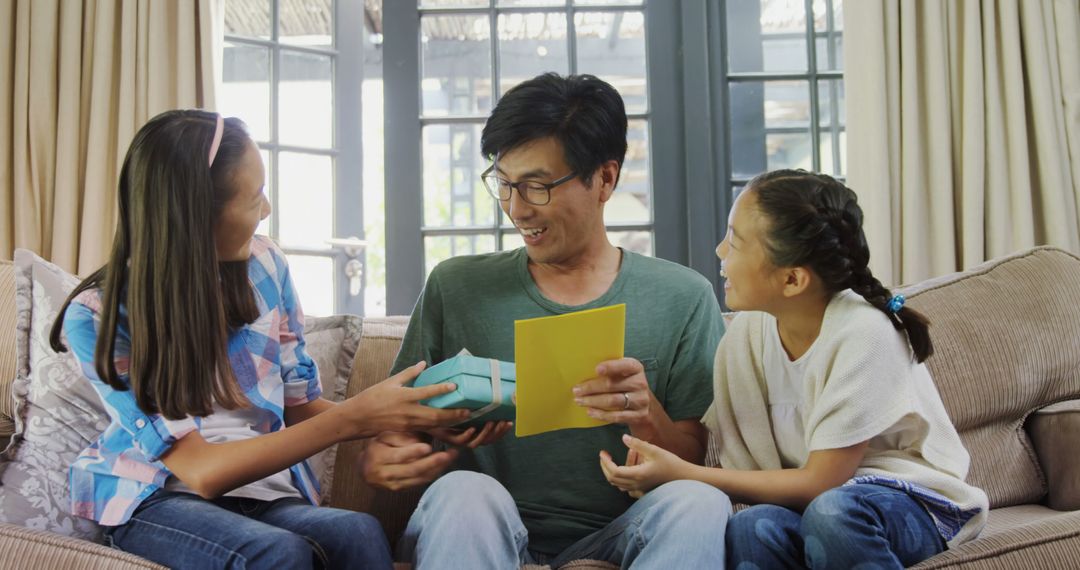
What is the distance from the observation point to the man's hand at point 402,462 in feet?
5.06

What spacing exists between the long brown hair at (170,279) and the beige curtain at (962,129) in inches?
75.9

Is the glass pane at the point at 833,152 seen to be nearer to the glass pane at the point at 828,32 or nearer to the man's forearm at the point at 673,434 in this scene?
the glass pane at the point at 828,32

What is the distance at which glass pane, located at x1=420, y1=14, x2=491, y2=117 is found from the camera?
3.13 metres

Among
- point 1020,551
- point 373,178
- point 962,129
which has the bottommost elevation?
point 1020,551

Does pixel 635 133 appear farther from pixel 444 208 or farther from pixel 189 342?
pixel 189 342

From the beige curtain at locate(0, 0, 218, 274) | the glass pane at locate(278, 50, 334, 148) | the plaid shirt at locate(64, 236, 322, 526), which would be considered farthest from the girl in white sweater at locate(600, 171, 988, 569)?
the glass pane at locate(278, 50, 334, 148)

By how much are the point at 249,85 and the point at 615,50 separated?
1.23 meters

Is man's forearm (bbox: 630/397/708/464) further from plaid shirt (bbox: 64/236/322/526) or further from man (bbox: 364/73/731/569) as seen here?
plaid shirt (bbox: 64/236/322/526)

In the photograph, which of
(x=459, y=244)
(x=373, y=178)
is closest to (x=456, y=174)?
(x=459, y=244)

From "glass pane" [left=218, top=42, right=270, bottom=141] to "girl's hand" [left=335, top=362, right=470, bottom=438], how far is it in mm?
2057

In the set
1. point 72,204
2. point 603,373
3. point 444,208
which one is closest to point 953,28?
point 444,208

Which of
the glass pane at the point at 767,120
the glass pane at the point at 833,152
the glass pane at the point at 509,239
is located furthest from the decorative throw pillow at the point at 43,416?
the glass pane at the point at 833,152

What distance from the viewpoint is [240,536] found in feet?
4.38

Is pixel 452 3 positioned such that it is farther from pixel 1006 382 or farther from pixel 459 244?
pixel 1006 382
